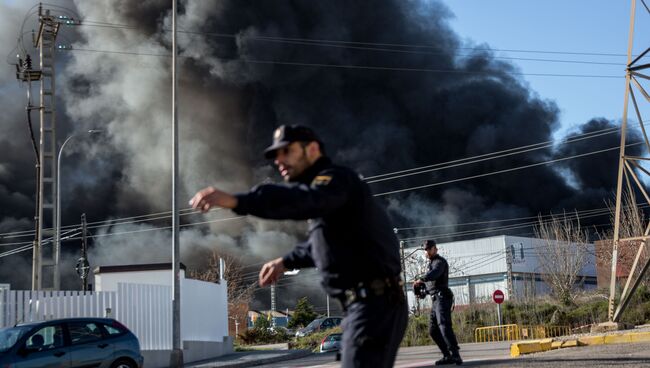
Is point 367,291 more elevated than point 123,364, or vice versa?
point 367,291

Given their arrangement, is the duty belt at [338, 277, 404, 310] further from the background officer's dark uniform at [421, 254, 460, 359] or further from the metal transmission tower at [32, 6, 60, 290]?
the metal transmission tower at [32, 6, 60, 290]

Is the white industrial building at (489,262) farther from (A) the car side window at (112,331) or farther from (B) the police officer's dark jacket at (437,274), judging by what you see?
(B) the police officer's dark jacket at (437,274)

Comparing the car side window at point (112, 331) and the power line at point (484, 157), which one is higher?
the power line at point (484, 157)

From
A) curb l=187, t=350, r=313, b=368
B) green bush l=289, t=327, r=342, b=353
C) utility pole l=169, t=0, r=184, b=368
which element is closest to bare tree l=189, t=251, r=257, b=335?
green bush l=289, t=327, r=342, b=353

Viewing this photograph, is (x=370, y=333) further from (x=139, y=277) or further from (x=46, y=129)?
(x=46, y=129)

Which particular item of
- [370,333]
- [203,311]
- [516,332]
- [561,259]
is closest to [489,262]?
[561,259]

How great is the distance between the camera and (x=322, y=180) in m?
3.58

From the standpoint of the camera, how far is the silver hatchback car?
12.2 metres

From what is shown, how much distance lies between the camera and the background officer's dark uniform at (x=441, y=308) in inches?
397

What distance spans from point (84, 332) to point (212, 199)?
10618 mm

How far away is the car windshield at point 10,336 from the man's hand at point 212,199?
9.94m

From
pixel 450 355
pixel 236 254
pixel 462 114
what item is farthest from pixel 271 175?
pixel 450 355

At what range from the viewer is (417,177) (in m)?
65.6

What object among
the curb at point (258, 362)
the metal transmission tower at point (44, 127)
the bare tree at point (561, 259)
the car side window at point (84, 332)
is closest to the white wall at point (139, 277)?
the metal transmission tower at point (44, 127)
